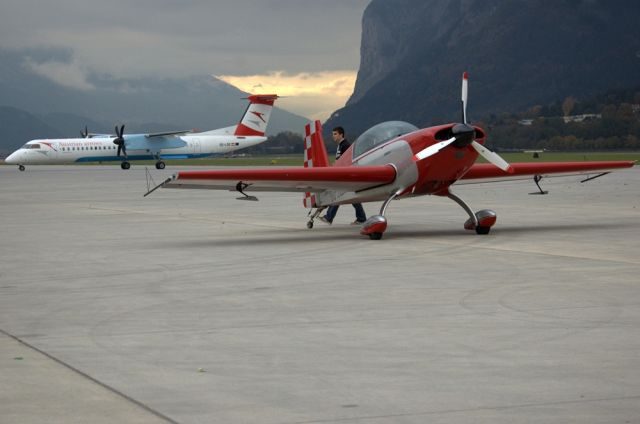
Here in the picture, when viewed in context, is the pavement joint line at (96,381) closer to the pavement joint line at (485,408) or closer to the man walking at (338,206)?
the pavement joint line at (485,408)

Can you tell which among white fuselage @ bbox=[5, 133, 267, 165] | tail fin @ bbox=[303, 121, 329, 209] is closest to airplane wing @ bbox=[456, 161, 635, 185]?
tail fin @ bbox=[303, 121, 329, 209]

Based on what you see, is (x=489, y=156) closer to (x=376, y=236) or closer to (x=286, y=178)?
(x=376, y=236)

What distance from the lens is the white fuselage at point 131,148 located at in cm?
7819

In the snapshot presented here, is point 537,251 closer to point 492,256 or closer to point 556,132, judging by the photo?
point 492,256

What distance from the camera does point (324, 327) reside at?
8.54m

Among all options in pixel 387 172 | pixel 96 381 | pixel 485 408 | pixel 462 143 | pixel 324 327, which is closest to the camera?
pixel 485 408

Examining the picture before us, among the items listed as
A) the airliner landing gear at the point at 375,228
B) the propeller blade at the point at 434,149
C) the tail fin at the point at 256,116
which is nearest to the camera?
the propeller blade at the point at 434,149

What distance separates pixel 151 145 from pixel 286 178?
66.9 m

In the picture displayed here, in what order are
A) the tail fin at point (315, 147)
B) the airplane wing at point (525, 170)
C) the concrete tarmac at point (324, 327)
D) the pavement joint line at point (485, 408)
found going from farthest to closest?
1. the tail fin at point (315, 147)
2. the airplane wing at point (525, 170)
3. the concrete tarmac at point (324, 327)
4. the pavement joint line at point (485, 408)

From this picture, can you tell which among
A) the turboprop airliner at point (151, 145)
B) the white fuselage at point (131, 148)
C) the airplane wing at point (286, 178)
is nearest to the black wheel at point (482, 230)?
the airplane wing at point (286, 178)

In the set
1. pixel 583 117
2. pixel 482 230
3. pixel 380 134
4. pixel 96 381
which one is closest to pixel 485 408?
pixel 96 381

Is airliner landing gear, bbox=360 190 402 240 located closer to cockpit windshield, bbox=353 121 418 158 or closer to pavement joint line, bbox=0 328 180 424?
cockpit windshield, bbox=353 121 418 158

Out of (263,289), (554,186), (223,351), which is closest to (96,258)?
(263,289)

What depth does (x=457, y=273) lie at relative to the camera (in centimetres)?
1208
